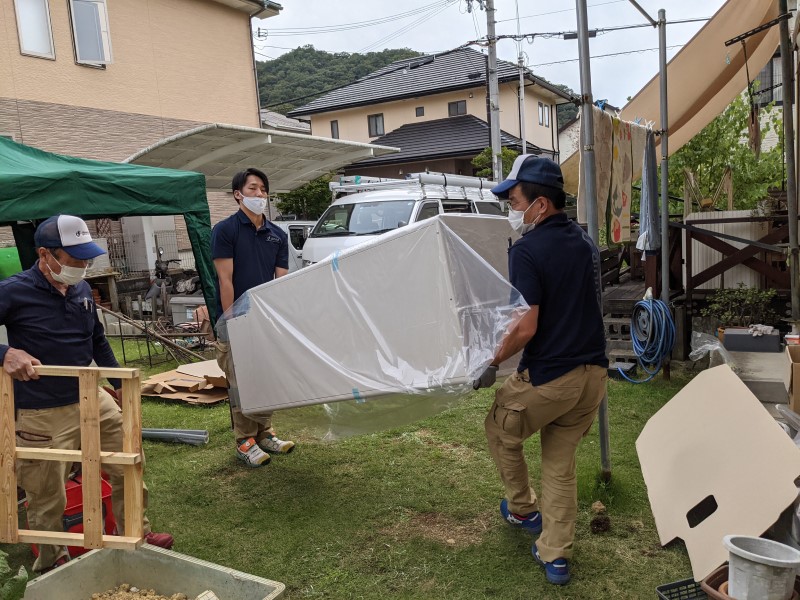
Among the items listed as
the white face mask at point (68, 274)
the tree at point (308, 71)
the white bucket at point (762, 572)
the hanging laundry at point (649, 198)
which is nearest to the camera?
the white bucket at point (762, 572)

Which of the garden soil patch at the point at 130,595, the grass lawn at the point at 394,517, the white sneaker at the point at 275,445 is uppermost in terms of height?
the garden soil patch at the point at 130,595

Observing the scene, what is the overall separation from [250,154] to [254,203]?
6.49 metres

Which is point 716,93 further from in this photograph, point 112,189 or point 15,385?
point 15,385

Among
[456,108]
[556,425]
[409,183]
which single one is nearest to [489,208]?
[409,183]

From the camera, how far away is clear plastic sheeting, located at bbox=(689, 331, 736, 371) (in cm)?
A: 541

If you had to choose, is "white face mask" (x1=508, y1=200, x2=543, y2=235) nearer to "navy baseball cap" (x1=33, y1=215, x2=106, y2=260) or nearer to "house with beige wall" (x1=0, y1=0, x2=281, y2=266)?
"navy baseball cap" (x1=33, y1=215, x2=106, y2=260)

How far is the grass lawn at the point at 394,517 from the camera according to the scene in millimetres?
2807

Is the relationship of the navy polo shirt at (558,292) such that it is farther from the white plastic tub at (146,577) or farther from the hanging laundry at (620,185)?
the hanging laundry at (620,185)

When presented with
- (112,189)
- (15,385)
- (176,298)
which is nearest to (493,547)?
(15,385)

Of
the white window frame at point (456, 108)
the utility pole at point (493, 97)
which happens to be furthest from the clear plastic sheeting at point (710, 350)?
the white window frame at point (456, 108)

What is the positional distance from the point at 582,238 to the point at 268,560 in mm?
2139

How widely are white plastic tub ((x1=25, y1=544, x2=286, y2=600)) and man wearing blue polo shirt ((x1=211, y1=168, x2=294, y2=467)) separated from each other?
53.2 inches

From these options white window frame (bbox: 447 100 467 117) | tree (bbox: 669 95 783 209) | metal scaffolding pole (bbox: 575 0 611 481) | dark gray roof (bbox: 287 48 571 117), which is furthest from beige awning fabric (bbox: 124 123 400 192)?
white window frame (bbox: 447 100 467 117)

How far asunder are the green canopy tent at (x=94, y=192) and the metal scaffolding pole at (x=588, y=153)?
3.08 metres
